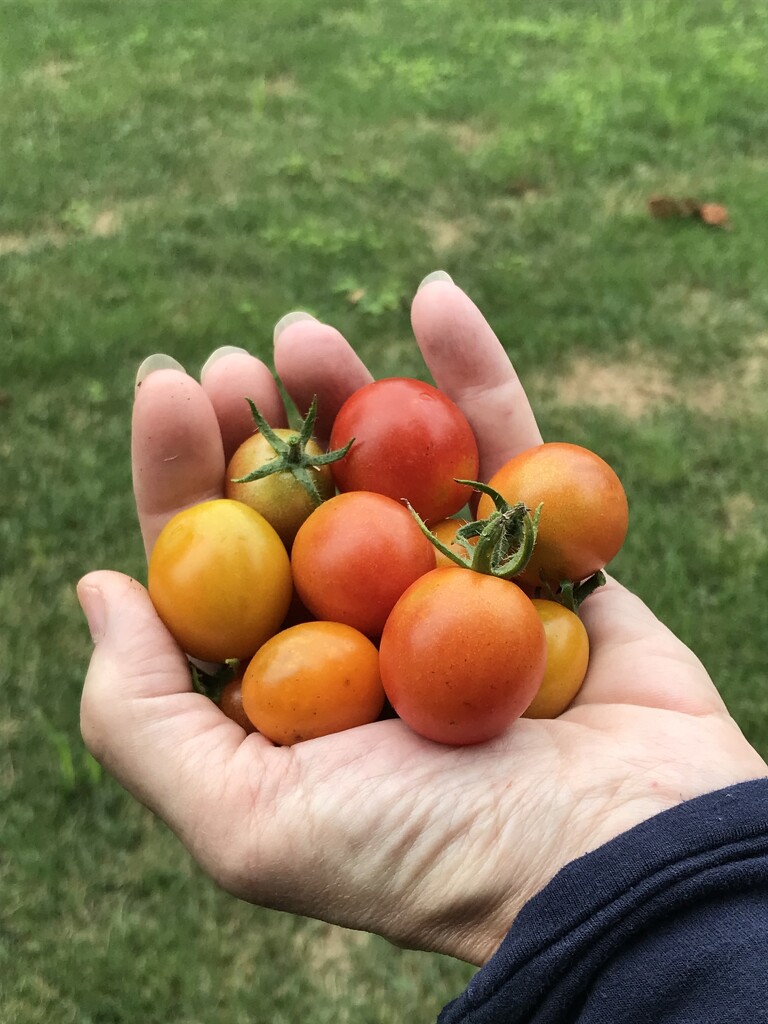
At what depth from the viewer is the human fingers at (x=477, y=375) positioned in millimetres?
2340

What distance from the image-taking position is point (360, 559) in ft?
5.68

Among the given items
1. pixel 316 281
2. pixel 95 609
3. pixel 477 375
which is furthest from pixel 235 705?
pixel 316 281

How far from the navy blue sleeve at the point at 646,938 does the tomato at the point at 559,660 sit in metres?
0.42

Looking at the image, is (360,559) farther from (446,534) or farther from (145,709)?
(145,709)

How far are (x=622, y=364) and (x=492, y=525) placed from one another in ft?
9.63

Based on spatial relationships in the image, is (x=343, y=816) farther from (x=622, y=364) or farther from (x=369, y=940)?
(x=622, y=364)

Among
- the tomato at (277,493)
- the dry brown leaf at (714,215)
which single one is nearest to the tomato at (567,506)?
the tomato at (277,493)

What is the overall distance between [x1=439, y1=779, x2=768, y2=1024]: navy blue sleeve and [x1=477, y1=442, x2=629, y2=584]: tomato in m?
0.59

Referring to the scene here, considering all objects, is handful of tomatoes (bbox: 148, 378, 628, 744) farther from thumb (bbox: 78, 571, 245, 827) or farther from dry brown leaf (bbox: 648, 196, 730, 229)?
dry brown leaf (bbox: 648, 196, 730, 229)

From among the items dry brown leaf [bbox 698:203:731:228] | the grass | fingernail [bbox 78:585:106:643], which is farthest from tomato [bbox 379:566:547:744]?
dry brown leaf [bbox 698:203:731:228]

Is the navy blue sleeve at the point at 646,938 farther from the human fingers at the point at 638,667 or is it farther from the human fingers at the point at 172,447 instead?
the human fingers at the point at 172,447

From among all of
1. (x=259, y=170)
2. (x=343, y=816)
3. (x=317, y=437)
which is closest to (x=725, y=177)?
(x=259, y=170)

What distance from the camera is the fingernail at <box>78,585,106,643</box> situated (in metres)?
1.79

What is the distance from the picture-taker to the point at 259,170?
564 centimetres
